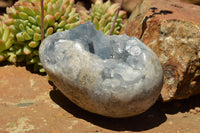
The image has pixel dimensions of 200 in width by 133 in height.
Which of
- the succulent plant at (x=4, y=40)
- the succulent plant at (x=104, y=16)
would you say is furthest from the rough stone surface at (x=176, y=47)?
the succulent plant at (x=4, y=40)

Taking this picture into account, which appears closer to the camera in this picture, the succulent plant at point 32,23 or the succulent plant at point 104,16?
the succulent plant at point 32,23

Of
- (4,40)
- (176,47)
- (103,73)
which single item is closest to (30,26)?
(4,40)

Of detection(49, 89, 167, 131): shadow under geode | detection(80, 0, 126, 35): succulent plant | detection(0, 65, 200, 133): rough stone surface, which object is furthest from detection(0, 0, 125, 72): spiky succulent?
detection(49, 89, 167, 131): shadow under geode

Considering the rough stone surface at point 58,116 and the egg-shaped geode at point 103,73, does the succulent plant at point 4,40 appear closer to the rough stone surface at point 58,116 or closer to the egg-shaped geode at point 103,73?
the rough stone surface at point 58,116

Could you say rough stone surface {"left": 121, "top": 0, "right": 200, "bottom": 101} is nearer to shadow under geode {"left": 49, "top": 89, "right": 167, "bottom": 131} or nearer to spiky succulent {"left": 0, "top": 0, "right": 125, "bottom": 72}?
shadow under geode {"left": 49, "top": 89, "right": 167, "bottom": 131}

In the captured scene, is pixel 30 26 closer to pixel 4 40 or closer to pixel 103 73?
pixel 4 40
